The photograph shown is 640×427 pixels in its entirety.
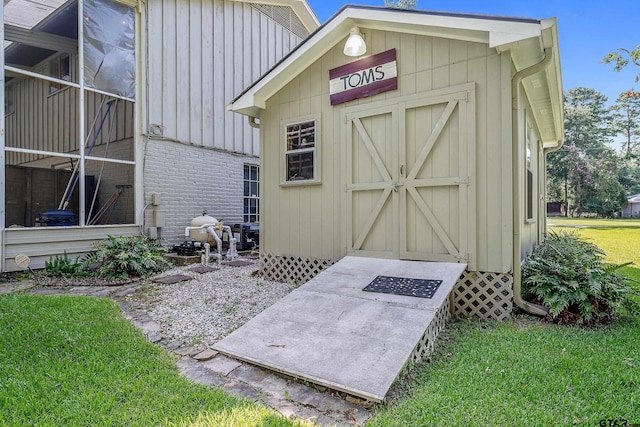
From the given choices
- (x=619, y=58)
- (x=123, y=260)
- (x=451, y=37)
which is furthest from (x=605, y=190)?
(x=123, y=260)

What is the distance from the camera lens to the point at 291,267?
5.32m

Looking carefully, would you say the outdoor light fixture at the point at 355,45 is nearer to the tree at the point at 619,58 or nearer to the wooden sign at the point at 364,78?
the wooden sign at the point at 364,78

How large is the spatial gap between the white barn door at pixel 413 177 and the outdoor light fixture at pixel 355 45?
71 cm

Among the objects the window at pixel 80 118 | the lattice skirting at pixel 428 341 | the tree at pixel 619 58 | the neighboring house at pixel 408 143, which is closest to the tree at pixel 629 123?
the tree at pixel 619 58

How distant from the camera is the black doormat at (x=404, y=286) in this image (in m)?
3.26

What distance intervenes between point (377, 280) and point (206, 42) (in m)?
7.82

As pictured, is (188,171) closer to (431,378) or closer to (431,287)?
(431,287)

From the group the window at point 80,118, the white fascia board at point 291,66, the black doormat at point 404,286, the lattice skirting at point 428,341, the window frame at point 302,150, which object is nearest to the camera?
the lattice skirting at point 428,341

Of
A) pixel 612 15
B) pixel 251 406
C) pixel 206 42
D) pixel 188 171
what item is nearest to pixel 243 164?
pixel 188 171

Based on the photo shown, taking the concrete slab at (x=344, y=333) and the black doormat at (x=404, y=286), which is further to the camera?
the black doormat at (x=404, y=286)

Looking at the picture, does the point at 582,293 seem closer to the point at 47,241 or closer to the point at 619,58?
the point at 619,58

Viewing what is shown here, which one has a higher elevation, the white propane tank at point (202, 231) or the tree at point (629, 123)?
the tree at point (629, 123)

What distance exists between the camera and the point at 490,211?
3.71 meters

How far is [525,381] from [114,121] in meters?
8.40
